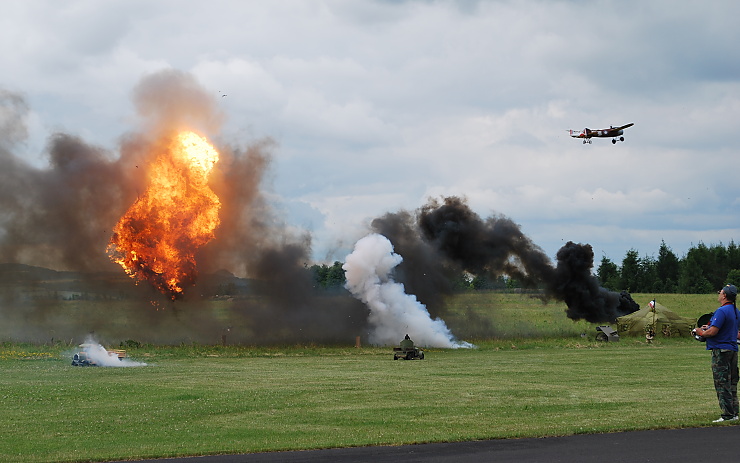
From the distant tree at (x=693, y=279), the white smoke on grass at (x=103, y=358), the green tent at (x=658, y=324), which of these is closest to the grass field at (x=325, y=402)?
the white smoke on grass at (x=103, y=358)

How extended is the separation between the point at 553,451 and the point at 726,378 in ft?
Result: 18.1

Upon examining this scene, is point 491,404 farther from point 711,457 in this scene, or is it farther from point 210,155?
point 210,155

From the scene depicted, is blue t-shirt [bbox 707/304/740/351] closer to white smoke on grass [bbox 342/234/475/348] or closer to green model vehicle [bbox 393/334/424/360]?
green model vehicle [bbox 393/334/424/360]

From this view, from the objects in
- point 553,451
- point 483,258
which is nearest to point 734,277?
point 483,258

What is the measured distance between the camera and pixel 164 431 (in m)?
18.2

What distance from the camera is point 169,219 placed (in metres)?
57.6

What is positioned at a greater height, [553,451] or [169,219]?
[169,219]

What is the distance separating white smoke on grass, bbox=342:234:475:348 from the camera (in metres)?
60.1

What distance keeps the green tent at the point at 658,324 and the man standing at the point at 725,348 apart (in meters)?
47.9

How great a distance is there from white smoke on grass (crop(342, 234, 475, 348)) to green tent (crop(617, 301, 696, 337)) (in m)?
16.9

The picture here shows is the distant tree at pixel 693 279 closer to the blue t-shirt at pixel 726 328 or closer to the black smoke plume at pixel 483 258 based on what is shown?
the black smoke plume at pixel 483 258

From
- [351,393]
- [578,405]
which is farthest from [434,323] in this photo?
[578,405]

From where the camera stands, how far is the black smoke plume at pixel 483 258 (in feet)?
226

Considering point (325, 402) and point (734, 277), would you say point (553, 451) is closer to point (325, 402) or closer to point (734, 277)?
point (325, 402)
